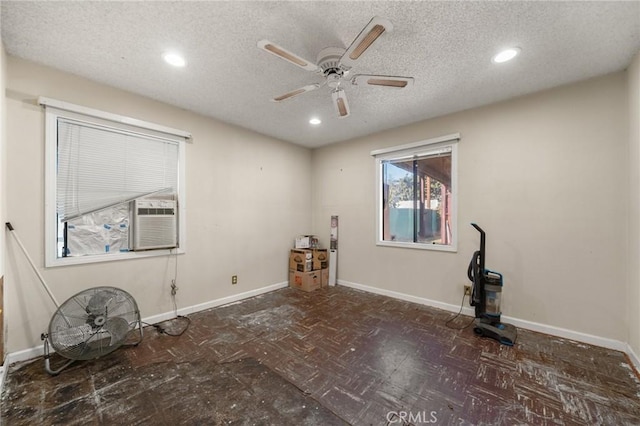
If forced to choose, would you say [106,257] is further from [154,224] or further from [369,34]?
[369,34]

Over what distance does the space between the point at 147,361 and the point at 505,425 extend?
8.96ft

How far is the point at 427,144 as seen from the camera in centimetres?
352

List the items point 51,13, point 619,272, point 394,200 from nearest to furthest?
1. point 51,13
2. point 619,272
3. point 394,200

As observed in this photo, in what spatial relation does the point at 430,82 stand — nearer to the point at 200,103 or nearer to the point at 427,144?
the point at 427,144

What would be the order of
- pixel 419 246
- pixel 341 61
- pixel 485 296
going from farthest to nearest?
1. pixel 419 246
2. pixel 485 296
3. pixel 341 61

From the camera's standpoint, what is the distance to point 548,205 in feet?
8.86

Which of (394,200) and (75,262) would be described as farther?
(394,200)

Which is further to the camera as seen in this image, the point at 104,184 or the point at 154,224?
the point at 154,224

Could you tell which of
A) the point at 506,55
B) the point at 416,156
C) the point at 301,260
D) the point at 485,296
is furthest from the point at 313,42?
the point at 301,260

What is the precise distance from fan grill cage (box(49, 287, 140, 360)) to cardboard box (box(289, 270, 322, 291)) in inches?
94.8

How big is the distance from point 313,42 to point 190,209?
2.46 meters

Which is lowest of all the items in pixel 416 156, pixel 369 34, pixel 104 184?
pixel 104 184

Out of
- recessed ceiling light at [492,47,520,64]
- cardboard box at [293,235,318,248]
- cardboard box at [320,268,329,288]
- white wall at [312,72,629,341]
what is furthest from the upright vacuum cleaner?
cardboard box at [293,235,318,248]

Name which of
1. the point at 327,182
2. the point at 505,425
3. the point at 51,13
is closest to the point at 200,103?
the point at 51,13
